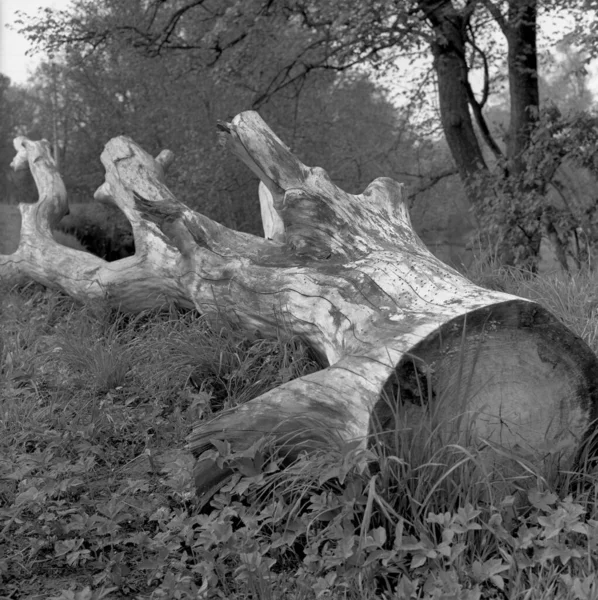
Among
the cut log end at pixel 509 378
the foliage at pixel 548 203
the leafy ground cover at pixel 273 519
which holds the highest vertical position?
the foliage at pixel 548 203

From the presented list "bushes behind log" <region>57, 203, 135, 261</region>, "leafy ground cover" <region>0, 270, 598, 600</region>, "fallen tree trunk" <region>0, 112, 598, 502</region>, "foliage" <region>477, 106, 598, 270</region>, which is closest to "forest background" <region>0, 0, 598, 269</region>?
"foliage" <region>477, 106, 598, 270</region>

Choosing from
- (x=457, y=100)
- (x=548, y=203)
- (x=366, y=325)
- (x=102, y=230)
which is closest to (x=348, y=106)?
(x=102, y=230)

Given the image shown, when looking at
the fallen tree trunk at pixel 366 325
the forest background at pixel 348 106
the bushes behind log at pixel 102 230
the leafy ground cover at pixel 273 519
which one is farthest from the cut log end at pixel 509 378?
the bushes behind log at pixel 102 230

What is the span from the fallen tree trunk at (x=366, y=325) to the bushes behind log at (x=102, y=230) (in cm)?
932

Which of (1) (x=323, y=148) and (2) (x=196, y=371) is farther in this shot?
(1) (x=323, y=148)

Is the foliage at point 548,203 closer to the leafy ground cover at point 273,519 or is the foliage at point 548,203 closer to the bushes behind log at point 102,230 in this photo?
the leafy ground cover at point 273,519

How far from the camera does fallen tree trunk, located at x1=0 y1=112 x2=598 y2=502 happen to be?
9.16 ft

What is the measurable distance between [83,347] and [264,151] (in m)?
1.69

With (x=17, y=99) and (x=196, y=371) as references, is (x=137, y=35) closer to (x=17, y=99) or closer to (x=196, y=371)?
(x=196, y=371)

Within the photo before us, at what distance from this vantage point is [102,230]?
14305 mm

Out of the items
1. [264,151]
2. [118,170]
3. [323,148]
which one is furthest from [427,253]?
[323,148]

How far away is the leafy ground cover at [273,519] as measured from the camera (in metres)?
2.24

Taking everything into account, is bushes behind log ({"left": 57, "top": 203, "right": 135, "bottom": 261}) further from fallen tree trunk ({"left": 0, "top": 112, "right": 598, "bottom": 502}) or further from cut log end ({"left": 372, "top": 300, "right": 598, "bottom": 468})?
cut log end ({"left": 372, "top": 300, "right": 598, "bottom": 468})

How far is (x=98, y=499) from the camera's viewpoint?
3.08 metres
